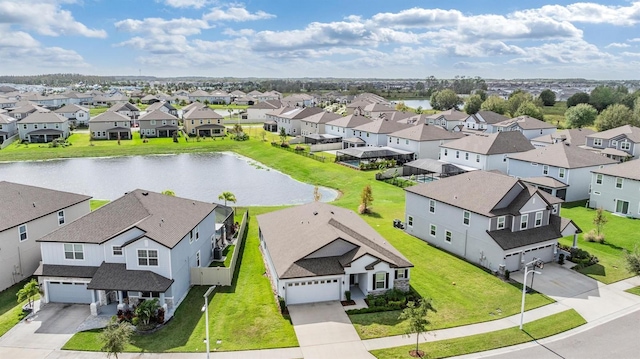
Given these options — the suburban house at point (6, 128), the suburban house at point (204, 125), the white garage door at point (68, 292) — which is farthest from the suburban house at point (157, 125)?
the white garage door at point (68, 292)

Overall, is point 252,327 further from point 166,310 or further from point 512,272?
point 512,272

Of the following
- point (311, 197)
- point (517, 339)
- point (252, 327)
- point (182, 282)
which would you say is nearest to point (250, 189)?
point (311, 197)

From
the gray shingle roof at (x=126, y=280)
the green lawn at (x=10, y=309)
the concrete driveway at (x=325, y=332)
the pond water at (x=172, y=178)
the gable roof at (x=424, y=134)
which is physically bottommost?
the green lawn at (x=10, y=309)

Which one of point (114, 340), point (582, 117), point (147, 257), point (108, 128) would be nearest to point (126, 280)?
point (147, 257)

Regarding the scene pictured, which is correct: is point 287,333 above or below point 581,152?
below

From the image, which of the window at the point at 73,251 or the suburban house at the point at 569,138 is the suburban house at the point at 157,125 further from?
the window at the point at 73,251

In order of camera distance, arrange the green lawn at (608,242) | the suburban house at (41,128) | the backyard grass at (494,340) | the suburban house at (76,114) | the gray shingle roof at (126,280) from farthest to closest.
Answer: the suburban house at (76,114) < the suburban house at (41,128) < the green lawn at (608,242) < the gray shingle roof at (126,280) < the backyard grass at (494,340)

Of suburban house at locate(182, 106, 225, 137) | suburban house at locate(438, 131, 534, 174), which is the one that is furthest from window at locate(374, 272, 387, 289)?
suburban house at locate(182, 106, 225, 137)
